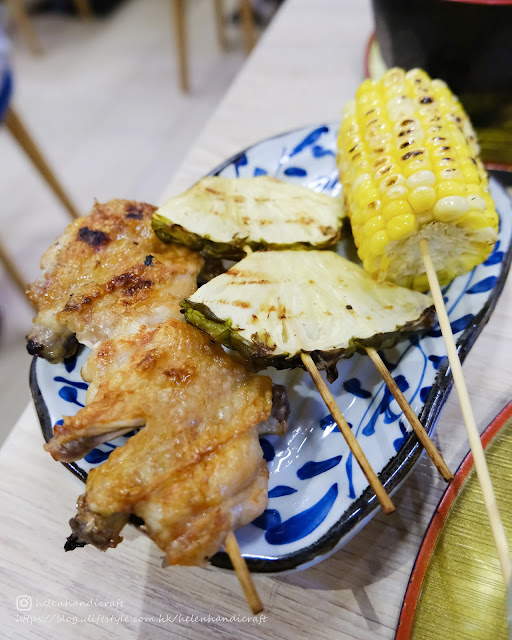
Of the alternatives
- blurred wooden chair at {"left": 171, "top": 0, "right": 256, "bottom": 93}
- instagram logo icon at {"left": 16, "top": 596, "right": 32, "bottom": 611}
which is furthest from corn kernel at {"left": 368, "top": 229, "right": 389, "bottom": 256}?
blurred wooden chair at {"left": 171, "top": 0, "right": 256, "bottom": 93}

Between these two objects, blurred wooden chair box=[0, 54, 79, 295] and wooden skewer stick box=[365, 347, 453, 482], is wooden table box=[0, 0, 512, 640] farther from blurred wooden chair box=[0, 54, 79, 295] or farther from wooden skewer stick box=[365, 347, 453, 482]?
blurred wooden chair box=[0, 54, 79, 295]

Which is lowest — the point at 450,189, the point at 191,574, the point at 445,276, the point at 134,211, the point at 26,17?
the point at 191,574

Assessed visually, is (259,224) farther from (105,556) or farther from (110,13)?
(110,13)

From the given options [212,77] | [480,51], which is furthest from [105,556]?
[212,77]

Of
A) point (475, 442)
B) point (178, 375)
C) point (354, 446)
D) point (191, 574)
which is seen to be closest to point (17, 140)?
point (178, 375)

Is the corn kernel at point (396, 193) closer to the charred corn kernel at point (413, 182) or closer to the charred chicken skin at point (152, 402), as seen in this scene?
the charred corn kernel at point (413, 182)

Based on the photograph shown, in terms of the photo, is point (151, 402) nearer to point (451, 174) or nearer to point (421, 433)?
point (421, 433)
